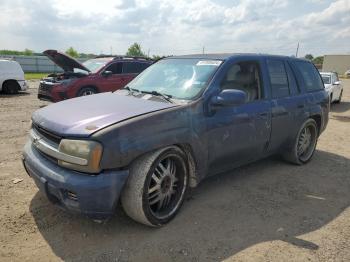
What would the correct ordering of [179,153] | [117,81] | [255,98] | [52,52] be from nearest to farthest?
1. [179,153]
2. [255,98]
3. [52,52]
4. [117,81]

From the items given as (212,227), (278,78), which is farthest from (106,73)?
(212,227)

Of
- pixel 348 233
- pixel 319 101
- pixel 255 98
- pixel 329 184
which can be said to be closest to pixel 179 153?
pixel 255 98

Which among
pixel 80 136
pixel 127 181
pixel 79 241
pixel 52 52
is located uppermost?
pixel 52 52

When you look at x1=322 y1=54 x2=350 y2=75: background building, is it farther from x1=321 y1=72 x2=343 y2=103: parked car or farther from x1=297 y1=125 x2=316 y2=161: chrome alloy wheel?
x1=297 y1=125 x2=316 y2=161: chrome alloy wheel

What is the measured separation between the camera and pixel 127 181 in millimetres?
3197

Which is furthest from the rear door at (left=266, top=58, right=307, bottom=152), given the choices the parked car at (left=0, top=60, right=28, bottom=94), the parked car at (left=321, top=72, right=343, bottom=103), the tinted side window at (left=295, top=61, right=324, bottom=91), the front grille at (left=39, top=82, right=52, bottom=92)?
the parked car at (left=0, top=60, right=28, bottom=94)

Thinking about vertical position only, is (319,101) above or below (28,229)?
above

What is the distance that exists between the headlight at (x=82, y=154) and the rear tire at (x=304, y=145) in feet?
11.8

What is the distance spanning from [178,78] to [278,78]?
65.8 inches

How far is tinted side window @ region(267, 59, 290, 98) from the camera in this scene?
4914 millimetres

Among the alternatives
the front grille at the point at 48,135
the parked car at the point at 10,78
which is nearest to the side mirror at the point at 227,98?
the front grille at the point at 48,135

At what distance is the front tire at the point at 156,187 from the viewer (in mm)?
3215

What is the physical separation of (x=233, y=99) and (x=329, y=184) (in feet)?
7.53

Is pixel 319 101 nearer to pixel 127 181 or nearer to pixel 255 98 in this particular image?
pixel 255 98
